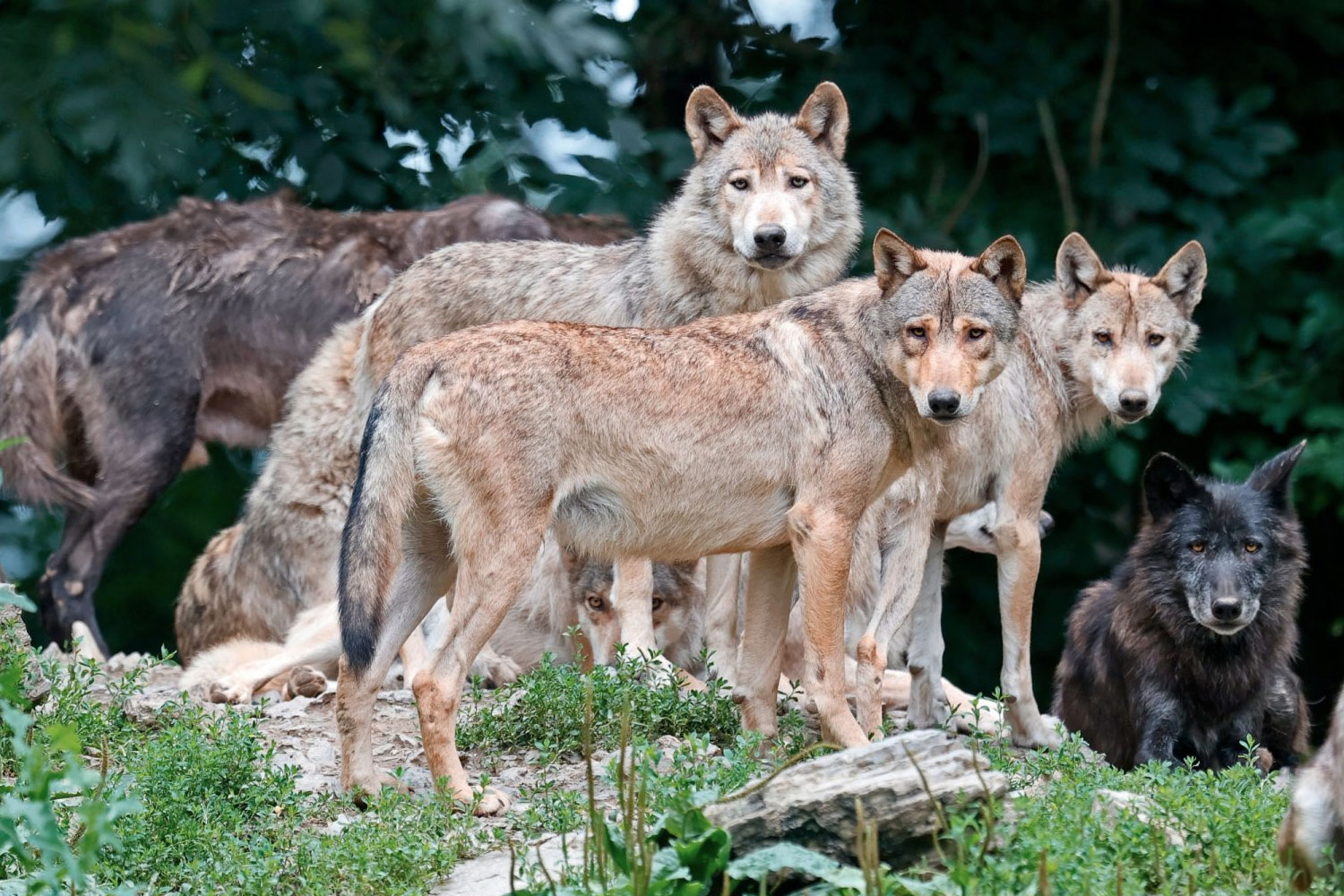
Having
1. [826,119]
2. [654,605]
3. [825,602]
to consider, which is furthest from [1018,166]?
[825,602]

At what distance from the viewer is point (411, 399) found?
5145mm

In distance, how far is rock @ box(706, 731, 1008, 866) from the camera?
416 centimetres

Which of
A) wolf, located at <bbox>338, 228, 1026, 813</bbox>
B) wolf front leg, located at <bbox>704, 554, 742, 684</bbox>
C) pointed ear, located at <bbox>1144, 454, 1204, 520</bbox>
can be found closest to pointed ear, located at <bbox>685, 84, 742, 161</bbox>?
wolf, located at <bbox>338, 228, 1026, 813</bbox>

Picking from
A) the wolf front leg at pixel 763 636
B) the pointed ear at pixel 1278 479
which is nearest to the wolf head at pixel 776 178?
the wolf front leg at pixel 763 636

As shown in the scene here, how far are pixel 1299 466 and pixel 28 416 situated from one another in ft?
22.9

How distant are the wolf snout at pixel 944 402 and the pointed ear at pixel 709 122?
2.47 metres

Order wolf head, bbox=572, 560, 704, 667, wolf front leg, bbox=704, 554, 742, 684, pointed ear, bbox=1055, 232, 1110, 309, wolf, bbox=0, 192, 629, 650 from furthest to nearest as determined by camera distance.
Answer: wolf, bbox=0, 192, 629, 650, wolf head, bbox=572, 560, 704, 667, wolf front leg, bbox=704, 554, 742, 684, pointed ear, bbox=1055, 232, 1110, 309

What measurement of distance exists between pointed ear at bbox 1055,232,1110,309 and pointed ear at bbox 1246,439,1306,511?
1024 mm

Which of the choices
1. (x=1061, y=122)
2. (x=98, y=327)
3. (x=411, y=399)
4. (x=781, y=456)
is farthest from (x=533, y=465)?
(x=1061, y=122)

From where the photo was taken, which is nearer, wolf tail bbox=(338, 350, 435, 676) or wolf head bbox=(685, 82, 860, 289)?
wolf tail bbox=(338, 350, 435, 676)

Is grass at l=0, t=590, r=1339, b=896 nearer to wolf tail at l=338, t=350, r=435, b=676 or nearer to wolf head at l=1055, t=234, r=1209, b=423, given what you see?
wolf tail at l=338, t=350, r=435, b=676

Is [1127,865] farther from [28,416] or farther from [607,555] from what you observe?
[28,416]

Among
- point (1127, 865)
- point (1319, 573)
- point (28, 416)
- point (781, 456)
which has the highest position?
point (781, 456)

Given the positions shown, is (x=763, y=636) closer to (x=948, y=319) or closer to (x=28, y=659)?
(x=948, y=319)
